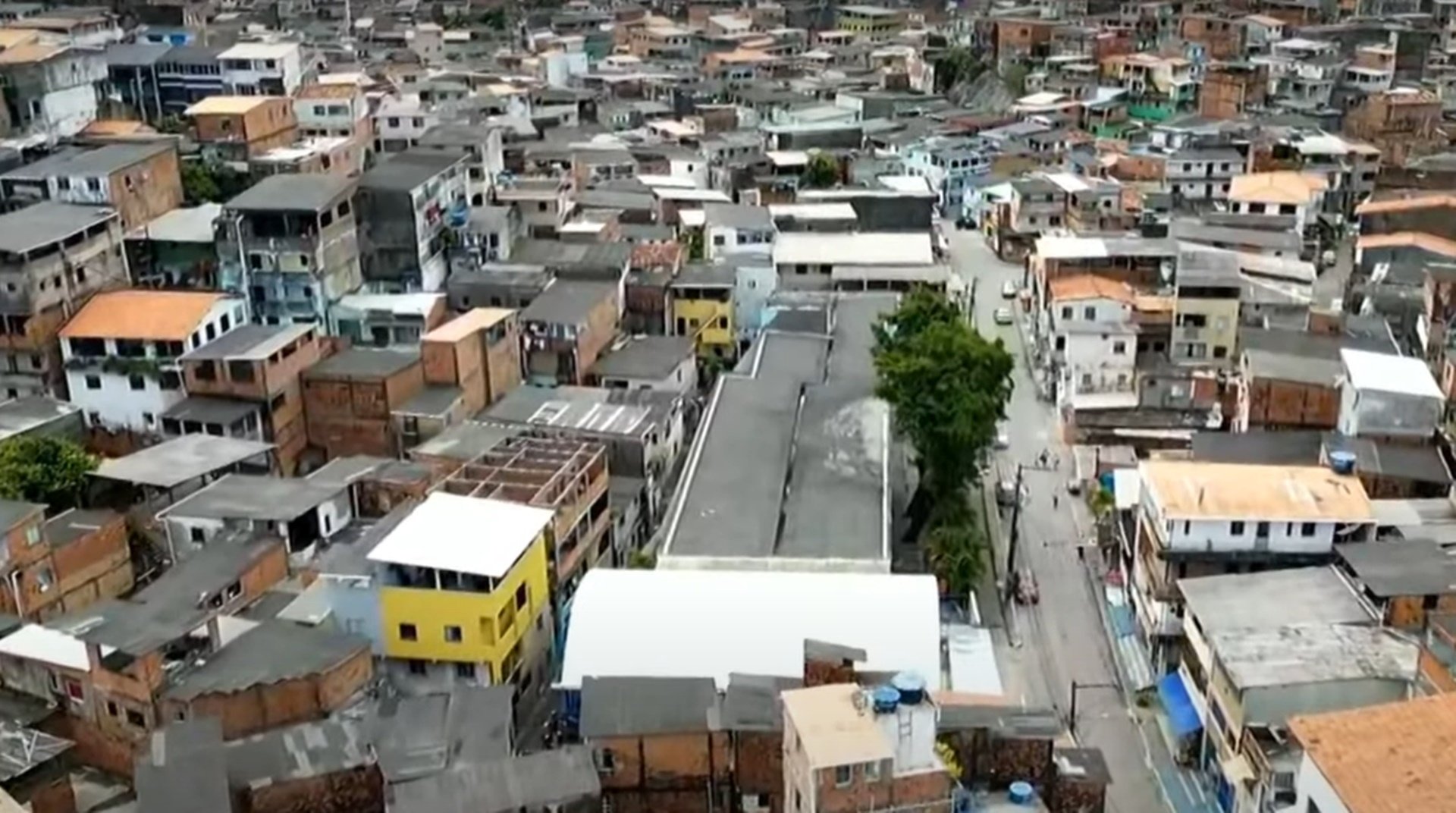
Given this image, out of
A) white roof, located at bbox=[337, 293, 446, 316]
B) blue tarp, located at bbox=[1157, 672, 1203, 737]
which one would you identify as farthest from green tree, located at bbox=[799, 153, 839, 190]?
blue tarp, located at bbox=[1157, 672, 1203, 737]

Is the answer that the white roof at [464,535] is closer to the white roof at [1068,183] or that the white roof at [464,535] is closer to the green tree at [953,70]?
the white roof at [1068,183]

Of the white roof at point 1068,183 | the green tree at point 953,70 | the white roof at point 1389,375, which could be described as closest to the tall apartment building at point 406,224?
the white roof at point 1068,183

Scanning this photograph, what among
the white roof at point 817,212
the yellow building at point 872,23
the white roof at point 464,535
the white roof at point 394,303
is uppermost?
the yellow building at point 872,23

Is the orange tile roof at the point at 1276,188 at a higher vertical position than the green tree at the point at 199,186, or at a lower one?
lower

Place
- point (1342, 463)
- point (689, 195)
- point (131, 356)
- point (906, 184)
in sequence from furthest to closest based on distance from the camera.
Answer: point (906, 184)
point (689, 195)
point (131, 356)
point (1342, 463)

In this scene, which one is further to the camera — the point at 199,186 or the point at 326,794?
the point at 199,186

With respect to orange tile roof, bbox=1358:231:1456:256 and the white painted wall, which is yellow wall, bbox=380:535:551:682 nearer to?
the white painted wall

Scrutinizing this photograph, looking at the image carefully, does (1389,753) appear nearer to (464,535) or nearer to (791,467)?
(464,535)

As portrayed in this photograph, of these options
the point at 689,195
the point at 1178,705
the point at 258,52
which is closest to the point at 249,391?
the point at 1178,705

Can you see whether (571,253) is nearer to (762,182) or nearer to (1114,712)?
(762,182)
